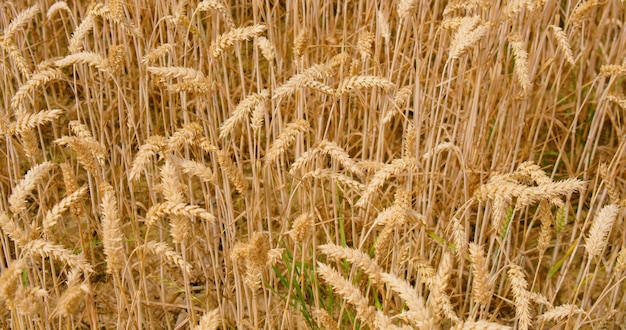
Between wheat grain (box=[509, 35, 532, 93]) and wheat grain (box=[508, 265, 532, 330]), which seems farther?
wheat grain (box=[509, 35, 532, 93])

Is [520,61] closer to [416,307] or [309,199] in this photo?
[309,199]

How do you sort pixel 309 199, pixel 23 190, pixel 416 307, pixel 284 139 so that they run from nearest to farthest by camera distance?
pixel 416 307 → pixel 23 190 → pixel 284 139 → pixel 309 199

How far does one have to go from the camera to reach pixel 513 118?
1.81 meters

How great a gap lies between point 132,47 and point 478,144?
4.48 feet

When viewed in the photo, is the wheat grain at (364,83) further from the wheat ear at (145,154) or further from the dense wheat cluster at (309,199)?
the wheat ear at (145,154)

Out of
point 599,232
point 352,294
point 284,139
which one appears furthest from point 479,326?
point 284,139

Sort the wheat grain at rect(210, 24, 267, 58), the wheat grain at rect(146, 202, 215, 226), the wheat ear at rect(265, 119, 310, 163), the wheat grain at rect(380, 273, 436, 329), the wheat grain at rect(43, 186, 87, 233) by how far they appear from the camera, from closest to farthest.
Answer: the wheat grain at rect(380, 273, 436, 329) → the wheat grain at rect(146, 202, 215, 226) → the wheat grain at rect(43, 186, 87, 233) → the wheat ear at rect(265, 119, 310, 163) → the wheat grain at rect(210, 24, 267, 58)

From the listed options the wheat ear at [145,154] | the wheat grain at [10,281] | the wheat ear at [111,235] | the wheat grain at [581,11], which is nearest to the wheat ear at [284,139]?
the wheat ear at [145,154]

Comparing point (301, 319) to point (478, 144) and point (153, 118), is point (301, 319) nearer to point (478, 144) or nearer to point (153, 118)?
point (478, 144)

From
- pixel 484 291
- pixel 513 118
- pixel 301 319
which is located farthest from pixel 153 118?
Result: pixel 484 291

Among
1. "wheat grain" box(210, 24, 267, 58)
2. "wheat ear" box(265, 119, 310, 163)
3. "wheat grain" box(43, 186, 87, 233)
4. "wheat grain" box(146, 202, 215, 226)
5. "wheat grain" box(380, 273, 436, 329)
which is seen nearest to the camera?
"wheat grain" box(380, 273, 436, 329)

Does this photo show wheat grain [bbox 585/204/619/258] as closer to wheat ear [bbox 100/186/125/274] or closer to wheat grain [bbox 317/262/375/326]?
wheat grain [bbox 317/262/375/326]

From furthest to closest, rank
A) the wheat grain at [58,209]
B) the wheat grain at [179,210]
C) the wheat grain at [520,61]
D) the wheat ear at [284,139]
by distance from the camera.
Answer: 1. the wheat grain at [520,61]
2. the wheat ear at [284,139]
3. the wheat grain at [58,209]
4. the wheat grain at [179,210]

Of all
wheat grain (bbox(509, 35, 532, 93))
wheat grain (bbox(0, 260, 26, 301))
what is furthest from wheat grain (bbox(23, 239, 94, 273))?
wheat grain (bbox(509, 35, 532, 93))
